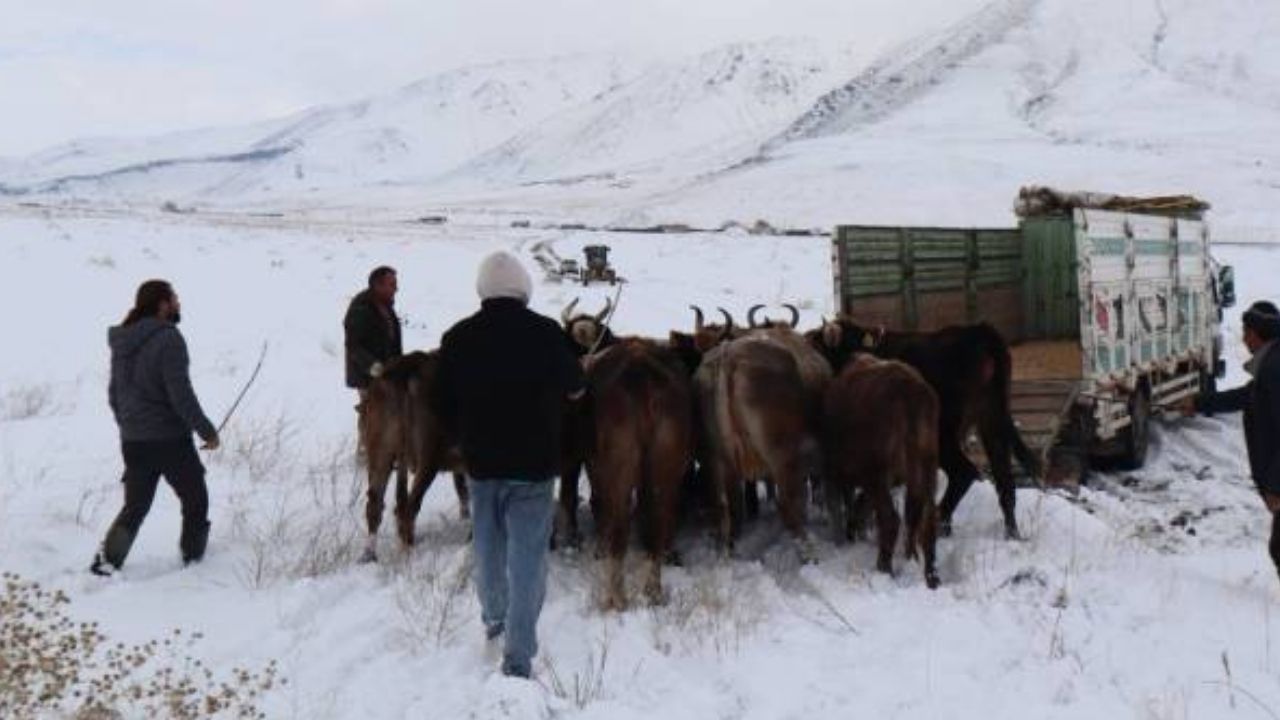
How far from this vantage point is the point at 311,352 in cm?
1644

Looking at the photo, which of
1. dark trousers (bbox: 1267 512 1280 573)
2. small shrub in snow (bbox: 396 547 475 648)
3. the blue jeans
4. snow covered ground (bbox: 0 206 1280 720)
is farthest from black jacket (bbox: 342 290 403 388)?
dark trousers (bbox: 1267 512 1280 573)

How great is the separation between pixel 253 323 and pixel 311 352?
312 centimetres

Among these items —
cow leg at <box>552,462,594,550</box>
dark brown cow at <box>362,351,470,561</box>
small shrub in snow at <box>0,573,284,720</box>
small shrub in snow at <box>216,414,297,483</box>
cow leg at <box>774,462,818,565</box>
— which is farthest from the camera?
small shrub in snow at <box>216,414,297,483</box>

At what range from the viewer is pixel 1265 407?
6789 millimetres

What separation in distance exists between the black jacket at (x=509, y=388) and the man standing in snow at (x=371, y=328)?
3.66 m

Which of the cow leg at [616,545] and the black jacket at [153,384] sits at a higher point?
the black jacket at [153,384]

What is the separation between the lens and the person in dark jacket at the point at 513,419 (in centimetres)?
540

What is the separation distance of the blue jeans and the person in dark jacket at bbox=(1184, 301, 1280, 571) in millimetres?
4075

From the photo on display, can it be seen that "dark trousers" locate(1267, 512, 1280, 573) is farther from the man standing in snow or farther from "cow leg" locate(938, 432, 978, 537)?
the man standing in snow

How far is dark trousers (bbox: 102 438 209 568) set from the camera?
710 centimetres

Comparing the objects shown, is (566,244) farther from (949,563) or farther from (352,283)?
(949,563)

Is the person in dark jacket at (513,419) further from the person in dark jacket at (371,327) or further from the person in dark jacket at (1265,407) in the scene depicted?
the person in dark jacket at (1265,407)

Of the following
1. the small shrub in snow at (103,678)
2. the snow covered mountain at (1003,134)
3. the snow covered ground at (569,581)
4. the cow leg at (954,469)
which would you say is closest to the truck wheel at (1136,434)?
the snow covered ground at (569,581)

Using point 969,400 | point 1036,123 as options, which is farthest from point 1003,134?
point 969,400
